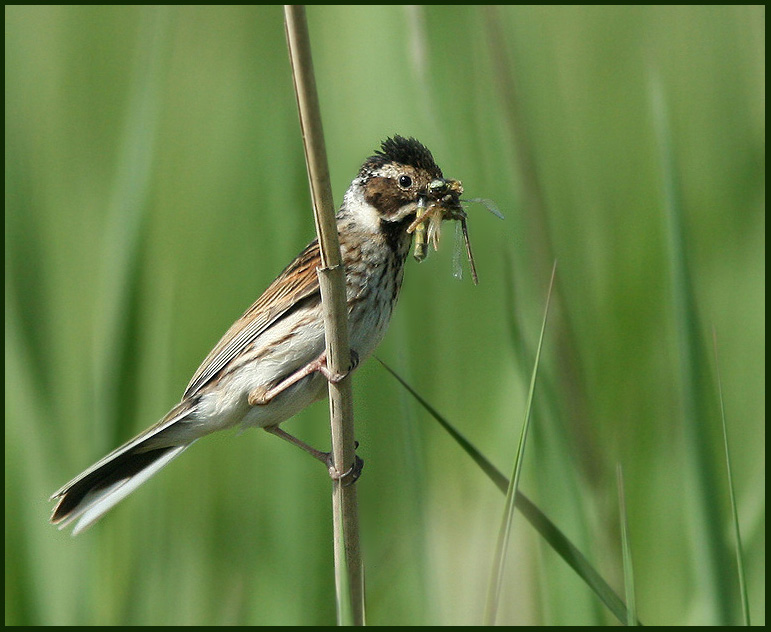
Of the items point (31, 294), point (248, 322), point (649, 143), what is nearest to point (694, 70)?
point (649, 143)

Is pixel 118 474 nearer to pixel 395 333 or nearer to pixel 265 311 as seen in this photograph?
pixel 265 311

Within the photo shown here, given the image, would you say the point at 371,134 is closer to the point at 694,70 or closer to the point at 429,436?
the point at 429,436

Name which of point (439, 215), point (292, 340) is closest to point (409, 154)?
point (439, 215)

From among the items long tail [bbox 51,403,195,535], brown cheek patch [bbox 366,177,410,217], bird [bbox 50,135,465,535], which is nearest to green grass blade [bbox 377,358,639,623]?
bird [bbox 50,135,465,535]

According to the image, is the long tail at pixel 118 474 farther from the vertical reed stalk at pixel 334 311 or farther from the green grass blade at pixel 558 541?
the green grass blade at pixel 558 541

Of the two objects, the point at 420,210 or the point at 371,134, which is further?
the point at 371,134

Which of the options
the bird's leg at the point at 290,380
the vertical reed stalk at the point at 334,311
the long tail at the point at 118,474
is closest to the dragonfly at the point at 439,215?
the bird's leg at the point at 290,380

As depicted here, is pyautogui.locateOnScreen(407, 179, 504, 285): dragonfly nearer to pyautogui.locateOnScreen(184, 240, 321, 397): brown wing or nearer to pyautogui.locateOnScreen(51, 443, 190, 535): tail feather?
pyautogui.locateOnScreen(184, 240, 321, 397): brown wing
